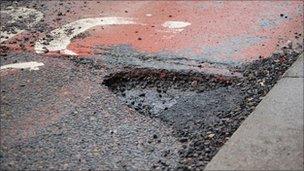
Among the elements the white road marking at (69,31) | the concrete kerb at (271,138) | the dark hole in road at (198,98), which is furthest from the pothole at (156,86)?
the white road marking at (69,31)

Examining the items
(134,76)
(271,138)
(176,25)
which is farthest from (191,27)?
(271,138)

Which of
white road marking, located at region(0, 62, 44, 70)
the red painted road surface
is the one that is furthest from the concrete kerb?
white road marking, located at region(0, 62, 44, 70)

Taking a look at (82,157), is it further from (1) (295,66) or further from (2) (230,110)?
(1) (295,66)

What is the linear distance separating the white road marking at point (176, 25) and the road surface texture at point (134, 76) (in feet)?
0.04

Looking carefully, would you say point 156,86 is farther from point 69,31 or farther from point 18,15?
point 18,15

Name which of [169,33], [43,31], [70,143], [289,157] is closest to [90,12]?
[43,31]

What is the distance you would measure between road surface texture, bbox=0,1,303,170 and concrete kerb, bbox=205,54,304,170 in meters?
0.15

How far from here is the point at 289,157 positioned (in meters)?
3.34

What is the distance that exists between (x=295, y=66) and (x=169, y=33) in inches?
68.0

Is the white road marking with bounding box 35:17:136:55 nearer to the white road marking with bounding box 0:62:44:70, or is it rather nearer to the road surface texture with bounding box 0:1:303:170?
the road surface texture with bounding box 0:1:303:170

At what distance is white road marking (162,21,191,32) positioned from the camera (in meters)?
5.96

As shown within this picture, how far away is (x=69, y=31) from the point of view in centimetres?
588

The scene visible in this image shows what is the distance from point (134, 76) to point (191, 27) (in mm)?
1521

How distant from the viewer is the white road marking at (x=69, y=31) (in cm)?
540
